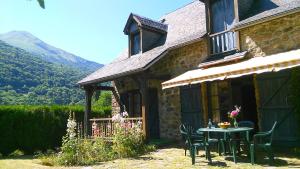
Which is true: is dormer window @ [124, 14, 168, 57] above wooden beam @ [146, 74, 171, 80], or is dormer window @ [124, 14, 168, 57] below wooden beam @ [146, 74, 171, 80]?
above

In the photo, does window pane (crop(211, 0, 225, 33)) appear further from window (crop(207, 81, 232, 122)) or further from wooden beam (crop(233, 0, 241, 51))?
window (crop(207, 81, 232, 122))

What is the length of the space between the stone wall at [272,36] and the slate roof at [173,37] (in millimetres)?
2291

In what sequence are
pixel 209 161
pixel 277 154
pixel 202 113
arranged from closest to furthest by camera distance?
1. pixel 209 161
2. pixel 277 154
3. pixel 202 113

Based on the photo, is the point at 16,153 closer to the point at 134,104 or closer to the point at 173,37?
the point at 134,104

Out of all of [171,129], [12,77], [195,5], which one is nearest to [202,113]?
[171,129]

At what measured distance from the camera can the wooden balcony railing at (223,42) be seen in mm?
12492

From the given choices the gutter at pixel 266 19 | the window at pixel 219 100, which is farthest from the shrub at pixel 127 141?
the gutter at pixel 266 19

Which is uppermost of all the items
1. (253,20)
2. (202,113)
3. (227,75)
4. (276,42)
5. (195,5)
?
(195,5)

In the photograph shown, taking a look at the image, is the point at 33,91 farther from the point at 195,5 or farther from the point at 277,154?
the point at 277,154

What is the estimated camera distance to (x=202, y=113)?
1301cm

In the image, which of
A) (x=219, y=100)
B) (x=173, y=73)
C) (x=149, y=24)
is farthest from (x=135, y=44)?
(x=219, y=100)

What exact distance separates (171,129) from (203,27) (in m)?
5.36

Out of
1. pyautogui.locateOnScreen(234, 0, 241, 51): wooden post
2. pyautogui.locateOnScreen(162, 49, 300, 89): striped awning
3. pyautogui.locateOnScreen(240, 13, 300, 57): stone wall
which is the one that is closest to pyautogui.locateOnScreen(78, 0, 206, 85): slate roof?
pyautogui.locateOnScreen(234, 0, 241, 51): wooden post

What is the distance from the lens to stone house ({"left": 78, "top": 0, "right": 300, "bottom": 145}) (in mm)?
10039
